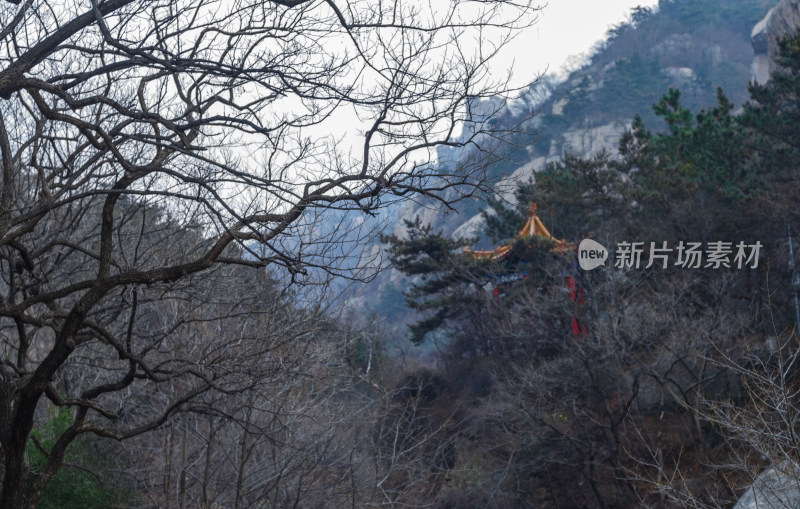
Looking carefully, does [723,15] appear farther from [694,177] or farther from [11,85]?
[11,85]

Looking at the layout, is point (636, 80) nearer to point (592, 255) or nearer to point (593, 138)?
point (593, 138)

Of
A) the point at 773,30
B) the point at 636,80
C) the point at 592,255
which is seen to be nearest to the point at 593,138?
the point at 636,80

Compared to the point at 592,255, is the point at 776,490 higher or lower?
lower

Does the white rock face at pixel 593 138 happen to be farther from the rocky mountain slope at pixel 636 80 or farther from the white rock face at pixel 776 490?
the white rock face at pixel 776 490

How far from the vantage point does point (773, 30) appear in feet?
95.1

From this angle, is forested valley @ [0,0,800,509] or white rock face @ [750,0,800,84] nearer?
forested valley @ [0,0,800,509]

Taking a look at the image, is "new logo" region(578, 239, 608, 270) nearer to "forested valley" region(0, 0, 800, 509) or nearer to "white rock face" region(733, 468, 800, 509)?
"forested valley" region(0, 0, 800, 509)

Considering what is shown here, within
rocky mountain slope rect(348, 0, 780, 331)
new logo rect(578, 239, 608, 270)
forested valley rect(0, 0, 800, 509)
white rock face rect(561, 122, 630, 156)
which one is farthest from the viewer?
white rock face rect(561, 122, 630, 156)

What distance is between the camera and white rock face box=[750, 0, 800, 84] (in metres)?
25.3

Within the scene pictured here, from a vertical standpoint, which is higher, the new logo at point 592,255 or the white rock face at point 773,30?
the white rock face at point 773,30

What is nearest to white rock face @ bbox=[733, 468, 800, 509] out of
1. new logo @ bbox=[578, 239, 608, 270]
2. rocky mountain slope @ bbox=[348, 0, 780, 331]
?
new logo @ bbox=[578, 239, 608, 270]

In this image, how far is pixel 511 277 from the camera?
62.4ft

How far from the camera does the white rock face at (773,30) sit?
83.0 ft

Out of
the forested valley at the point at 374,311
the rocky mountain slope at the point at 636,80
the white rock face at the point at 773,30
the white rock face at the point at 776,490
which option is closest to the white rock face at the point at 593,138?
the rocky mountain slope at the point at 636,80
